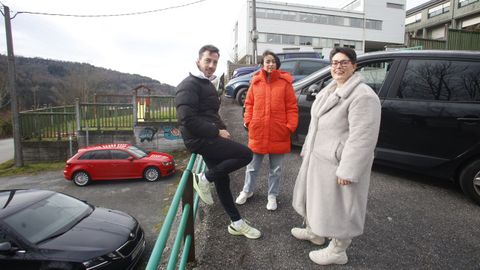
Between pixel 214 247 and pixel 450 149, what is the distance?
301cm

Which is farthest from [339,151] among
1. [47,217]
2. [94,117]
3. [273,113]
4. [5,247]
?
[94,117]

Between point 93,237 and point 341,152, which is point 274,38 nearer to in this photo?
point 93,237

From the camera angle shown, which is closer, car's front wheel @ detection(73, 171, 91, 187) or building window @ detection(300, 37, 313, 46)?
car's front wheel @ detection(73, 171, 91, 187)

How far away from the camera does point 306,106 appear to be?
484 cm

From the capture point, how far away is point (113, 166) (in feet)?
43.1

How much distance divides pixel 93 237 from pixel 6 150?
3838 cm

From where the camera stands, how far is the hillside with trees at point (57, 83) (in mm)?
52906

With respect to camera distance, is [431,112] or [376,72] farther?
[376,72]

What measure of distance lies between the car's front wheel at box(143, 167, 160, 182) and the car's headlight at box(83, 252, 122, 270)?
7.90 m

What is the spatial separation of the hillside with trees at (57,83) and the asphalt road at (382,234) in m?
33.9

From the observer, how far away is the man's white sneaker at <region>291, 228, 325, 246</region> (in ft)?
8.69

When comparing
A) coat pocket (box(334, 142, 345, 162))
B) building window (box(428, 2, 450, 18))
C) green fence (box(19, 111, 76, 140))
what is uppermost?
building window (box(428, 2, 450, 18))

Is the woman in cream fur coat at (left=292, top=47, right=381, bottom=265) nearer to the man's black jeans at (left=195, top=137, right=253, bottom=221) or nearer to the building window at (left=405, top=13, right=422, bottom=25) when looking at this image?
the man's black jeans at (left=195, top=137, right=253, bottom=221)

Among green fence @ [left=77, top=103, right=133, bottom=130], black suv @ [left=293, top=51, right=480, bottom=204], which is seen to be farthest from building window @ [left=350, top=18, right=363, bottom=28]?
black suv @ [left=293, top=51, right=480, bottom=204]
